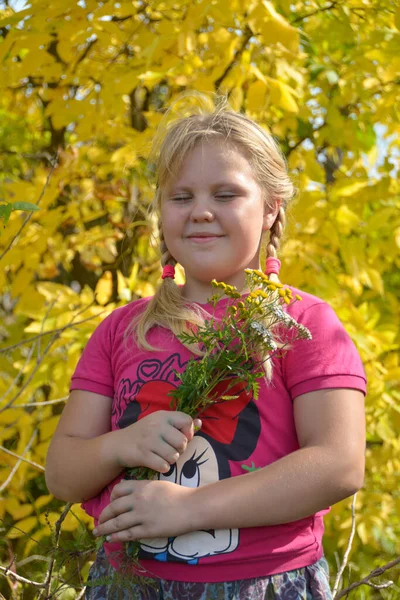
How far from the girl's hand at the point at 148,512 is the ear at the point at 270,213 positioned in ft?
2.23

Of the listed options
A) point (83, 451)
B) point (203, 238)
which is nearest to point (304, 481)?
point (83, 451)

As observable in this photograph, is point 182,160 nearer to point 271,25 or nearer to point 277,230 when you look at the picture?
point 277,230

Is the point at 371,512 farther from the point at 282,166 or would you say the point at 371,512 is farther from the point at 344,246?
the point at 282,166

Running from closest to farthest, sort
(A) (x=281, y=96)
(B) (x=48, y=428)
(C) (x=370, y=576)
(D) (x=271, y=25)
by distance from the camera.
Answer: (C) (x=370, y=576), (D) (x=271, y=25), (A) (x=281, y=96), (B) (x=48, y=428)

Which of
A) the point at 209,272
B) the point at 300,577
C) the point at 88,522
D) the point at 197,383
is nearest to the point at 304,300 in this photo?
the point at 209,272

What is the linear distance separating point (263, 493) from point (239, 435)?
0.14 m

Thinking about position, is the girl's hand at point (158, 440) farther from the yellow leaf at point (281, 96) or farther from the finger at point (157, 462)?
the yellow leaf at point (281, 96)

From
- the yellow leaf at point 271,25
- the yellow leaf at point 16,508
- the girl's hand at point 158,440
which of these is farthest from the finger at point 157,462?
the yellow leaf at point 16,508

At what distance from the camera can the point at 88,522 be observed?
2.67 metres

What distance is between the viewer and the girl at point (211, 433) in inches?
55.4

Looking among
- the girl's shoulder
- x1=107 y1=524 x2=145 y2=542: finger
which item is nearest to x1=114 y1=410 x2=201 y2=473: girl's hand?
x1=107 y1=524 x2=145 y2=542: finger

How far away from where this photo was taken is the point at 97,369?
1704 millimetres

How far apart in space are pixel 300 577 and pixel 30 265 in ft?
5.77

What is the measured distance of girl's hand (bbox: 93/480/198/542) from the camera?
4.55 feet
